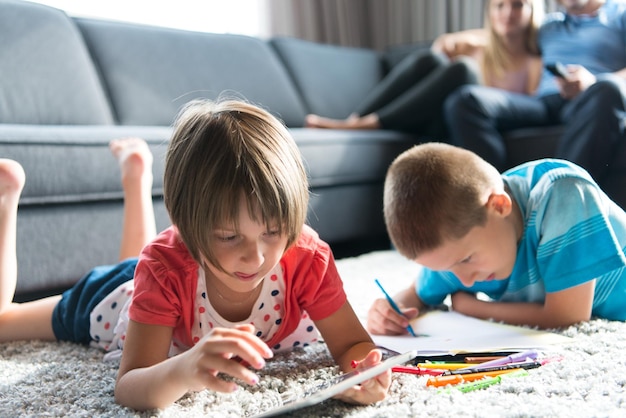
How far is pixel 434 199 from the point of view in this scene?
0.96m

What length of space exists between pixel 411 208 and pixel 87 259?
0.82 metres

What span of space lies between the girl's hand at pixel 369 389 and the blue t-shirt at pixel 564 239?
380 mm

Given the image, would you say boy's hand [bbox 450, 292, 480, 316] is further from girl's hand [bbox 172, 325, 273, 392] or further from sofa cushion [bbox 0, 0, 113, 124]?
sofa cushion [bbox 0, 0, 113, 124]

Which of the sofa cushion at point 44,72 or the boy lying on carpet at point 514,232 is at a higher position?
the sofa cushion at point 44,72

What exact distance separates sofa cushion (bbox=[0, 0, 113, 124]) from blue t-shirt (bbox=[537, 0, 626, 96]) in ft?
4.96

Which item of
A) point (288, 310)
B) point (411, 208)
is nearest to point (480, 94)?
point (411, 208)

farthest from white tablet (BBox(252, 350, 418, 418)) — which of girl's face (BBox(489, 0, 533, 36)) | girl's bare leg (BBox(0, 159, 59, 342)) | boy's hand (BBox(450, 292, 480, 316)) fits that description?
girl's face (BBox(489, 0, 533, 36))

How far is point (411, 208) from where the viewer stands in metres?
0.96

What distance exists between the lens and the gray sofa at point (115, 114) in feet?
4.55

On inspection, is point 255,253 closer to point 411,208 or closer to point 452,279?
point 411,208

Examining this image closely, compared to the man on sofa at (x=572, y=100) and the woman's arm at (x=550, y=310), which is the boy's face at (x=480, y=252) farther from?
the man on sofa at (x=572, y=100)

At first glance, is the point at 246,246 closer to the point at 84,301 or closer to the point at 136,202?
the point at 84,301

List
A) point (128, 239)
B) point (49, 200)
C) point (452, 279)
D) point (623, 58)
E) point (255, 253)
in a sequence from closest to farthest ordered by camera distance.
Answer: point (255, 253) → point (452, 279) → point (128, 239) → point (49, 200) → point (623, 58)

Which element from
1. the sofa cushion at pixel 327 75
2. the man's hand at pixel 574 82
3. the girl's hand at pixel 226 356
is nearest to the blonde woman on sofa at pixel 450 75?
the sofa cushion at pixel 327 75
